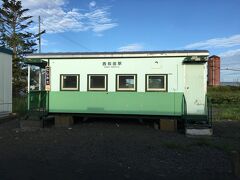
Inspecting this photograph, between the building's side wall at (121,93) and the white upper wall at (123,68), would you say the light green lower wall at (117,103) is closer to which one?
the building's side wall at (121,93)

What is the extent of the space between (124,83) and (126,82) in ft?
0.33

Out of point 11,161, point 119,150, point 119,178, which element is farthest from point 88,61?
point 119,178

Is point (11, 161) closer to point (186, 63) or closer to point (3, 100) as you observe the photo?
point (186, 63)

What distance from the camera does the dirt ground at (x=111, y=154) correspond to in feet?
29.3

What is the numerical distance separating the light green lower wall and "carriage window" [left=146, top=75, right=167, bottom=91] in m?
0.24

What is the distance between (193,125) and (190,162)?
6.07m

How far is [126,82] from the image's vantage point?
18156mm

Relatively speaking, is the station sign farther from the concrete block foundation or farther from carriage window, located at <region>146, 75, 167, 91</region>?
the concrete block foundation

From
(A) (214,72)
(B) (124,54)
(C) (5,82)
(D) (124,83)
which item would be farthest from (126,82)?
(A) (214,72)

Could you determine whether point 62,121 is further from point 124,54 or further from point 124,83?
point 124,54

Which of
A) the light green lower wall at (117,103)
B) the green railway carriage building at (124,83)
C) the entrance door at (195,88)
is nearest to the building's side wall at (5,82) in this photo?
the green railway carriage building at (124,83)

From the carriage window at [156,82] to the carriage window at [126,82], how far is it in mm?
625

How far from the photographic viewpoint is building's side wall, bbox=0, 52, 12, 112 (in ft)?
70.7

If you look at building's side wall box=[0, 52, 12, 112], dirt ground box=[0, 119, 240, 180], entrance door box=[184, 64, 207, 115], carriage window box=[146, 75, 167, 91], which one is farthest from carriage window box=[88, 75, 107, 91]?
building's side wall box=[0, 52, 12, 112]
